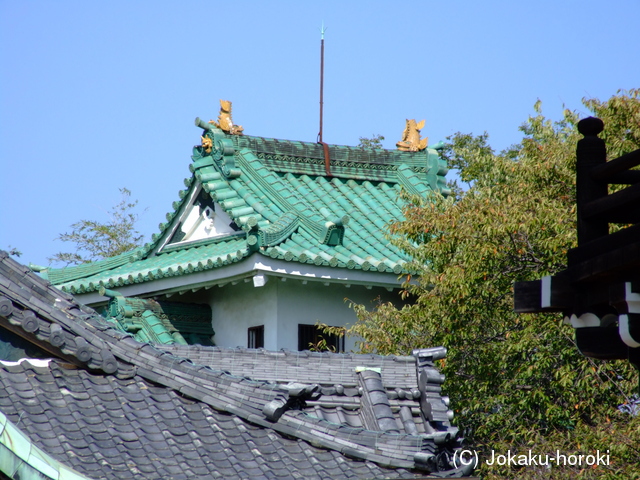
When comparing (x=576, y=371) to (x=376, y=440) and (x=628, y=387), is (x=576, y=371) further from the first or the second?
(x=376, y=440)

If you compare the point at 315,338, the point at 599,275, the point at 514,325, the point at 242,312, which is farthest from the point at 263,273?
the point at 599,275

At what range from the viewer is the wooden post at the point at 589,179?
17.6ft

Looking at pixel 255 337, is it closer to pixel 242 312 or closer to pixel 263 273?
pixel 242 312

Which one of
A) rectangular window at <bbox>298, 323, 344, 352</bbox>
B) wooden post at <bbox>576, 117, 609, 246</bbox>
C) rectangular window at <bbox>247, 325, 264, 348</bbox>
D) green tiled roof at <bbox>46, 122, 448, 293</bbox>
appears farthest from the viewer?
rectangular window at <bbox>247, 325, 264, 348</bbox>

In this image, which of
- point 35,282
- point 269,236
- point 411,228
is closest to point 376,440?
point 35,282

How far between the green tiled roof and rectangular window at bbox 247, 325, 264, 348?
132 centimetres

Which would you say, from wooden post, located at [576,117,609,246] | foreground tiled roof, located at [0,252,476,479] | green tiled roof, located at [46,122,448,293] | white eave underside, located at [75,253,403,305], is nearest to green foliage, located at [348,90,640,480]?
white eave underside, located at [75,253,403,305]

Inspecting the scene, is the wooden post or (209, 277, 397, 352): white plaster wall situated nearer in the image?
the wooden post

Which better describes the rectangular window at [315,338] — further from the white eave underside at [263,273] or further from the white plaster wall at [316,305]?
the white eave underside at [263,273]

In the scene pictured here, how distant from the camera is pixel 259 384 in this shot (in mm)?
7816

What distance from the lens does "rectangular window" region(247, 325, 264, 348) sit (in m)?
14.1

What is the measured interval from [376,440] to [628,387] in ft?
13.0

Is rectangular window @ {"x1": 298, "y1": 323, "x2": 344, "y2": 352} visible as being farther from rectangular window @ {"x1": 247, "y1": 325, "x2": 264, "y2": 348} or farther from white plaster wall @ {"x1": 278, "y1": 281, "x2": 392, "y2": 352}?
rectangular window @ {"x1": 247, "y1": 325, "x2": 264, "y2": 348}

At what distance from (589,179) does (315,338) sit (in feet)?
29.6
